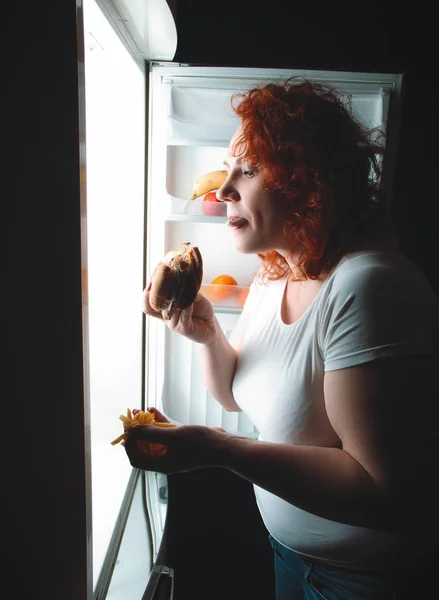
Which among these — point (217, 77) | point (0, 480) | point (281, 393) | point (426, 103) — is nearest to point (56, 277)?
point (0, 480)

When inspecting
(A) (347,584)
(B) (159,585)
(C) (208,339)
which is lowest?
(B) (159,585)

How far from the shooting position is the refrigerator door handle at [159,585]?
103 centimetres

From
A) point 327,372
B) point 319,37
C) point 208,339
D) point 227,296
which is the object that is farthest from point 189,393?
point 319,37

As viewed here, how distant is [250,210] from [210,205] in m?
0.41

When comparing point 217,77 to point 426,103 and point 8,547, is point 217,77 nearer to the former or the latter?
point 426,103

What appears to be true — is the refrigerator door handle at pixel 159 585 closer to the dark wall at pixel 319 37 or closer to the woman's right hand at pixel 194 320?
the woman's right hand at pixel 194 320

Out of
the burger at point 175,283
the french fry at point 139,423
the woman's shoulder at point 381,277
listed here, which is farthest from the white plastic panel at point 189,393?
the woman's shoulder at point 381,277

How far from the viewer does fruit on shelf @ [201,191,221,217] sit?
1.23 meters

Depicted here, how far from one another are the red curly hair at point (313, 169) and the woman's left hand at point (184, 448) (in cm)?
35

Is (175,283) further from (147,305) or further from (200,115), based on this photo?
(200,115)

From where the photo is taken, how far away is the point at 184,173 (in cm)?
143

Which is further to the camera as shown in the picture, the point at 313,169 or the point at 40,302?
the point at 313,169

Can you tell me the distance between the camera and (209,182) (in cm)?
130

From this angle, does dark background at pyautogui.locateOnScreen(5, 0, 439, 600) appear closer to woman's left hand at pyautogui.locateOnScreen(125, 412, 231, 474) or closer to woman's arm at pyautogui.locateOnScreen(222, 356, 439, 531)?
woman's left hand at pyautogui.locateOnScreen(125, 412, 231, 474)
